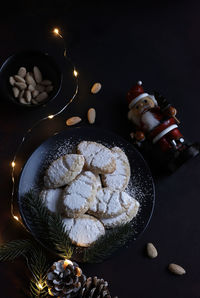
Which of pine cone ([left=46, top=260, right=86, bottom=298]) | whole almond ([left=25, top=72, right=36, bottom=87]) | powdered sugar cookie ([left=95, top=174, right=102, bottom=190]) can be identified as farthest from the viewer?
whole almond ([left=25, top=72, right=36, bottom=87])

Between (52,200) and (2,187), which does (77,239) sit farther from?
(2,187)

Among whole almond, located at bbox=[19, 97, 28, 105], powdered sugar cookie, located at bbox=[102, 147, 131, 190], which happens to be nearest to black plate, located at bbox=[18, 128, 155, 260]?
powdered sugar cookie, located at bbox=[102, 147, 131, 190]

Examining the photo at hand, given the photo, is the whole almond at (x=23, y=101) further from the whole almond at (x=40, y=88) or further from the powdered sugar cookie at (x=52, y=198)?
the powdered sugar cookie at (x=52, y=198)

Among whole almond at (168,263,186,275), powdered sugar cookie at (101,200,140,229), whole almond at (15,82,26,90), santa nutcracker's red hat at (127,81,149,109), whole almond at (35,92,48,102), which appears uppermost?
whole almond at (15,82,26,90)

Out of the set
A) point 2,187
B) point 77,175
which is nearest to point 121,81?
point 77,175

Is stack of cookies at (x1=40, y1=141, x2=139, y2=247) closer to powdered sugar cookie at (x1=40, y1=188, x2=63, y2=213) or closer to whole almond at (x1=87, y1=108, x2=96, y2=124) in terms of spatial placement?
powdered sugar cookie at (x1=40, y1=188, x2=63, y2=213)

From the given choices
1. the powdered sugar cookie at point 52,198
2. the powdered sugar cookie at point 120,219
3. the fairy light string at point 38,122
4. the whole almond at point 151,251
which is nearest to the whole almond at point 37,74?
the fairy light string at point 38,122

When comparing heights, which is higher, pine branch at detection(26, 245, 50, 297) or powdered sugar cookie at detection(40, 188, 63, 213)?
powdered sugar cookie at detection(40, 188, 63, 213)
